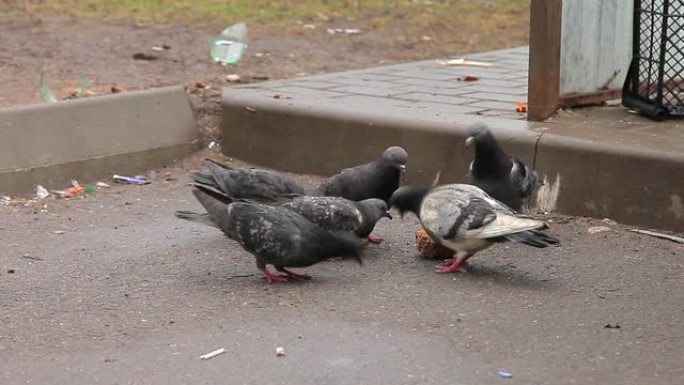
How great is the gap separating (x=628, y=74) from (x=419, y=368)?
11.8ft

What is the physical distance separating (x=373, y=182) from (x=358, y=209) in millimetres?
545

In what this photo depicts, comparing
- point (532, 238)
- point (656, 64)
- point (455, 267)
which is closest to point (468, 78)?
point (656, 64)

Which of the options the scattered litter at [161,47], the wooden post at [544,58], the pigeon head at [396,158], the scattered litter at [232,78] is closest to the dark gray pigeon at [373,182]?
the pigeon head at [396,158]

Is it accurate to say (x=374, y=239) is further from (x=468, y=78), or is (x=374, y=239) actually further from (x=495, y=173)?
(x=468, y=78)

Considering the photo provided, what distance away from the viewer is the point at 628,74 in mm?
7043

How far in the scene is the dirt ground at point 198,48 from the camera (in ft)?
28.3

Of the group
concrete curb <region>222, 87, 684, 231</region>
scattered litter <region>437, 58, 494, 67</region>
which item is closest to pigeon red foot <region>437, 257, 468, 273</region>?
concrete curb <region>222, 87, 684, 231</region>

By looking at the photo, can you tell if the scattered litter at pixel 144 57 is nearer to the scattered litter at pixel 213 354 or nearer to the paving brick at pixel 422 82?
the paving brick at pixel 422 82

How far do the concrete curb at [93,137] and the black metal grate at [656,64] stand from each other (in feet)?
10.1

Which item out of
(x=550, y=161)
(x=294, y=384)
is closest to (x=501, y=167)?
(x=550, y=161)

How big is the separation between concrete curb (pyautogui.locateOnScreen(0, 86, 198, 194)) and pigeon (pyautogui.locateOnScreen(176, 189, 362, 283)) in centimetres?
220

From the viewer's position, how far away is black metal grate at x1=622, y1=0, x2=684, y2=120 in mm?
6730

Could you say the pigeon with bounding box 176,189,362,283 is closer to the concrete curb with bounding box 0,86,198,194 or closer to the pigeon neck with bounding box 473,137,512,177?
the pigeon neck with bounding box 473,137,512,177

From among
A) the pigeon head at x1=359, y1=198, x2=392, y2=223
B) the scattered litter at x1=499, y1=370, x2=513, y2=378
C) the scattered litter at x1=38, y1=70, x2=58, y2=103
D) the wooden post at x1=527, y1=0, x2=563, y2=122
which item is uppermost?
the wooden post at x1=527, y1=0, x2=563, y2=122
